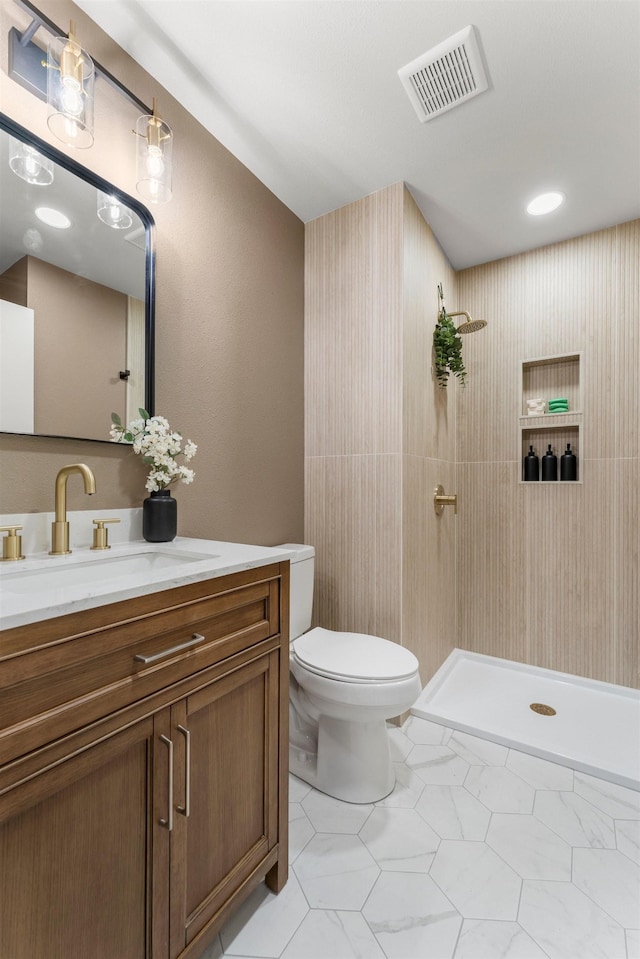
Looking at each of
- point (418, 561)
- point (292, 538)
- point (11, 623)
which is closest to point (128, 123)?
point (11, 623)

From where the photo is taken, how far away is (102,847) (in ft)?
2.37

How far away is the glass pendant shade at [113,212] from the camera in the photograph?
127 cm

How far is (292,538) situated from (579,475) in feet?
5.31

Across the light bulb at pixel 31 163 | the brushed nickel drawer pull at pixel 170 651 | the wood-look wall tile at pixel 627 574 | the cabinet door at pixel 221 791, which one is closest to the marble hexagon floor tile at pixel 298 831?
the cabinet door at pixel 221 791

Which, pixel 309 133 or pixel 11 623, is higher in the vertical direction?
pixel 309 133

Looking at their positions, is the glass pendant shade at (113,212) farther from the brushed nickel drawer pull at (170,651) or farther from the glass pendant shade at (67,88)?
the brushed nickel drawer pull at (170,651)

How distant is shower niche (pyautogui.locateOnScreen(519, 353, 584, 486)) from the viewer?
2.37 metres

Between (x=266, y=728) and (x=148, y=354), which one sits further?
(x=148, y=354)

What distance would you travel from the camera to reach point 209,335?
Result: 165cm

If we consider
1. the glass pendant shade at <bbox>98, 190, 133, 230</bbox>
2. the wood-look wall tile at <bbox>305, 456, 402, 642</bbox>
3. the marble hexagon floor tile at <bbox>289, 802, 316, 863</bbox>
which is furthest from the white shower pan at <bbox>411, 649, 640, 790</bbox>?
the glass pendant shade at <bbox>98, 190, 133, 230</bbox>

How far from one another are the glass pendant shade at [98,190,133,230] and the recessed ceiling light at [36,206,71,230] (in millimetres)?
119

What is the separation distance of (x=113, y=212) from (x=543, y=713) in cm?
269

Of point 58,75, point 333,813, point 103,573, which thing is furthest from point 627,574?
point 58,75

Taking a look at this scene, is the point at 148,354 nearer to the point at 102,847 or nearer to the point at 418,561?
the point at 102,847
